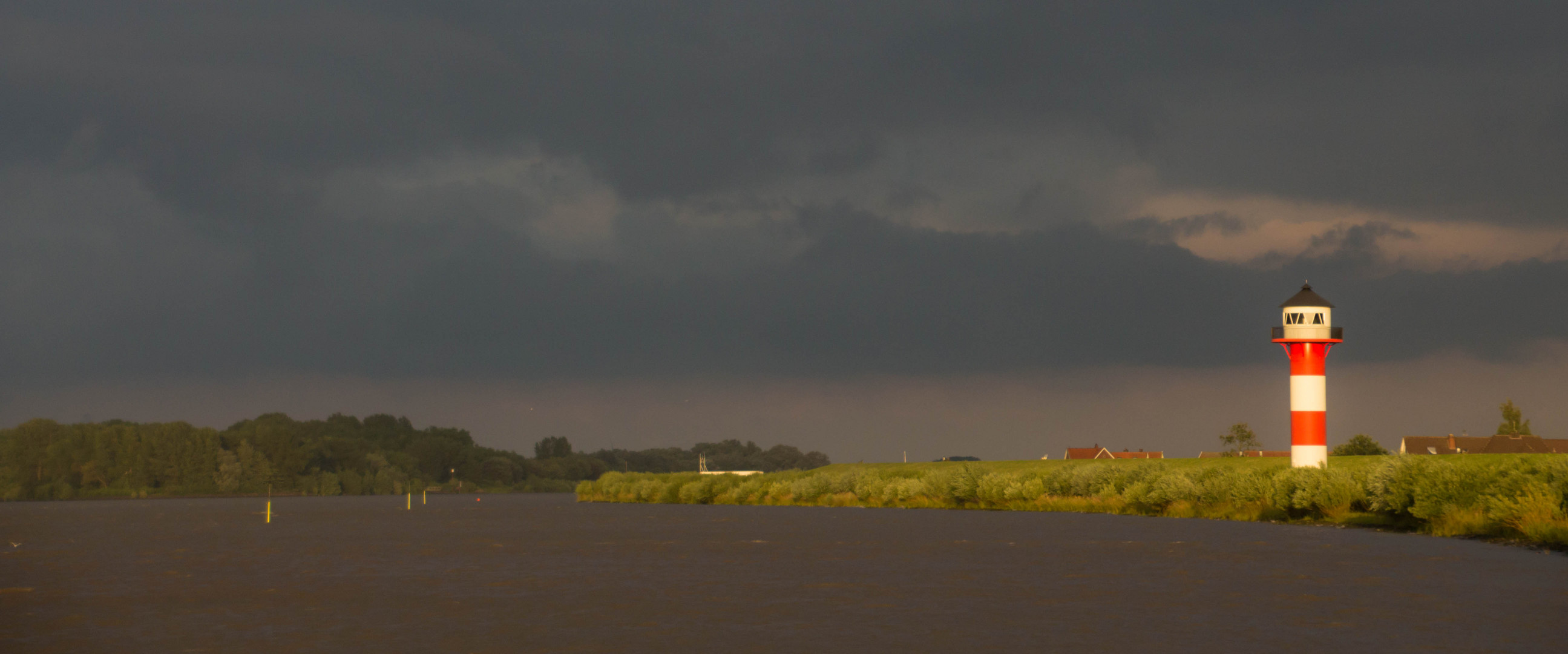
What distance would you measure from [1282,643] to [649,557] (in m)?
28.4

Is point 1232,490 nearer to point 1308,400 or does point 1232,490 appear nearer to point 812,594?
point 1308,400

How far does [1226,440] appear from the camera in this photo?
563 feet

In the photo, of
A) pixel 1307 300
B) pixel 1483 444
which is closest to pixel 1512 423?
pixel 1483 444

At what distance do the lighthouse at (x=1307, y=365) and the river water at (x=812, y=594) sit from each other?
19.5m

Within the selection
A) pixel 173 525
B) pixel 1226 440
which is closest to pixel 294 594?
pixel 173 525

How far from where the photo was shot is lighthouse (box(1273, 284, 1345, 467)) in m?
78.8

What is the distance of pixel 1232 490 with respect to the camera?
72312 millimetres

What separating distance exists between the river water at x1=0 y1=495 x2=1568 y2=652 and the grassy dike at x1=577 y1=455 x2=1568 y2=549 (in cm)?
236

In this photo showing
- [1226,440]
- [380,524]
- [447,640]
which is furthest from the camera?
[1226,440]

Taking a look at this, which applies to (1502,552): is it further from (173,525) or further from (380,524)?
(173,525)

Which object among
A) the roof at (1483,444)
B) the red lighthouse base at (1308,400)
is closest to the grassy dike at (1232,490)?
the red lighthouse base at (1308,400)

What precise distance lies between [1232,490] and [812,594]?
47.2 m

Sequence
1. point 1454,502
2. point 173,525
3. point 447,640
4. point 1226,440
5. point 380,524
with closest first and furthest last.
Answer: point 447,640
point 1454,502
point 380,524
point 173,525
point 1226,440

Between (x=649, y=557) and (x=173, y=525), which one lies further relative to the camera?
(x=173, y=525)
